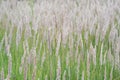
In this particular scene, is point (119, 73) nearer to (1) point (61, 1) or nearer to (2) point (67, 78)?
(2) point (67, 78)

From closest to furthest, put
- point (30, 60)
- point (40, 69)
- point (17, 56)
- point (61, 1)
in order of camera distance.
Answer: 1. point (30, 60)
2. point (40, 69)
3. point (17, 56)
4. point (61, 1)

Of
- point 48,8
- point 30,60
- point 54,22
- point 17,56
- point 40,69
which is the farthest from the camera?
point 48,8

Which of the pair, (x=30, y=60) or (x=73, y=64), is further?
(x=73, y=64)

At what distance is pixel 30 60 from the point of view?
2000 millimetres

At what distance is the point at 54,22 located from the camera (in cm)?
310

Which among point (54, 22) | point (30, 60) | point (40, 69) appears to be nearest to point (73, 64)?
point (40, 69)

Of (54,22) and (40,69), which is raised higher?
(54,22)

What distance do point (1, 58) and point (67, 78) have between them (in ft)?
1.93

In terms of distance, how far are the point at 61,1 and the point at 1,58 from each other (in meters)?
3.36

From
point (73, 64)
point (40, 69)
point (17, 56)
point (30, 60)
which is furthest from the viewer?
point (17, 56)

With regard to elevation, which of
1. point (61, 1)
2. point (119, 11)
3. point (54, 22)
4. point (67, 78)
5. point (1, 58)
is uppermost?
point (61, 1)

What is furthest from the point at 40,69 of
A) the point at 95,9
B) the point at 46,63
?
the point at 95,9

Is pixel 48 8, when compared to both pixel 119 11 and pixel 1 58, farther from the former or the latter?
pixel 1 58

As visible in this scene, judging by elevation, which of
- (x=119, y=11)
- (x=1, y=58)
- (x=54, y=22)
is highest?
(x=119, y=11)
